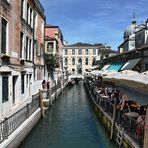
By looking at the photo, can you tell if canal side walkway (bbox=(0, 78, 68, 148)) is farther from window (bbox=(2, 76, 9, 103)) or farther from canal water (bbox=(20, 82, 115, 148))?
window (bbox=(2, 76, 9, 103))

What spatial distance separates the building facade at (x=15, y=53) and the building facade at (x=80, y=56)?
64481 millimetres

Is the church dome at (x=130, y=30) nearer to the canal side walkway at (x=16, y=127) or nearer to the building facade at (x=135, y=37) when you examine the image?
the building facade at (x=135, y=37)

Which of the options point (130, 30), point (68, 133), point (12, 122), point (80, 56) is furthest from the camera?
point (80, 56)

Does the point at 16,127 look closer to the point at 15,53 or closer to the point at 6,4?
the point at 6,4

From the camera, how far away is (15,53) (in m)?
17.5

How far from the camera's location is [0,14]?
46.1ft

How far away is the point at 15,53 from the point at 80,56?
74.6 m

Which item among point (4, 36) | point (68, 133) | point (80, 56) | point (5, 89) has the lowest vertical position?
point (68, 133)

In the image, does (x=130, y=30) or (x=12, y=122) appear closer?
(x=12, y=122)

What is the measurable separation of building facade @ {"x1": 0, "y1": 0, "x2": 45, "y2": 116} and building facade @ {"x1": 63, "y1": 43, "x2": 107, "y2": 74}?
64.5m

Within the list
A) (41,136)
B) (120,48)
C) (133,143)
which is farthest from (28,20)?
(120,48)

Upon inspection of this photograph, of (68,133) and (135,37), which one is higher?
(135,37)

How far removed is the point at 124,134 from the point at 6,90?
24.2ft

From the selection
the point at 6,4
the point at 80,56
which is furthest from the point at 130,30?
the point at 6,4
